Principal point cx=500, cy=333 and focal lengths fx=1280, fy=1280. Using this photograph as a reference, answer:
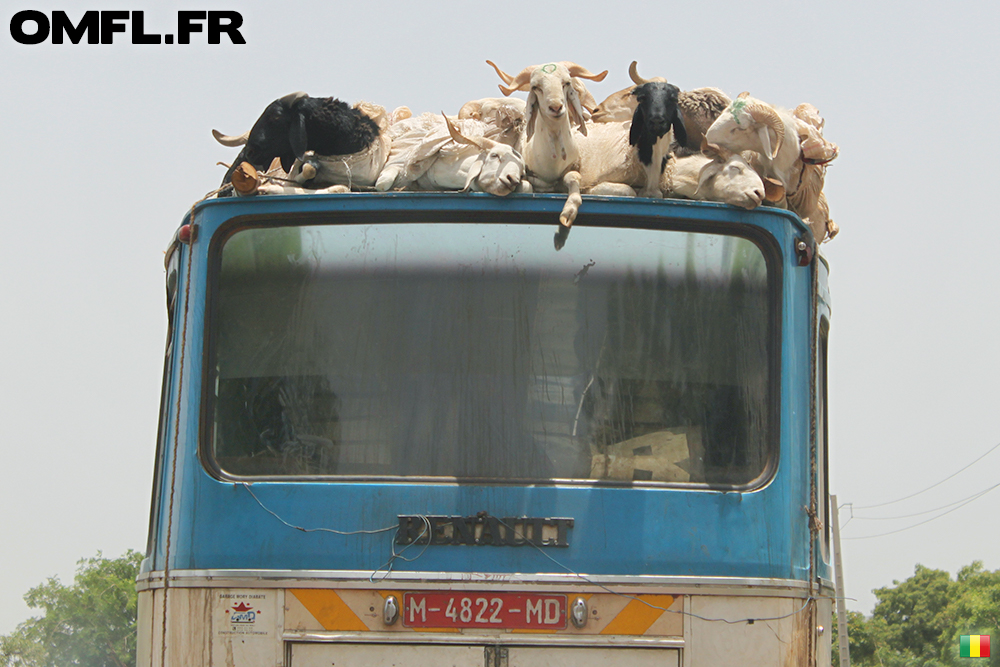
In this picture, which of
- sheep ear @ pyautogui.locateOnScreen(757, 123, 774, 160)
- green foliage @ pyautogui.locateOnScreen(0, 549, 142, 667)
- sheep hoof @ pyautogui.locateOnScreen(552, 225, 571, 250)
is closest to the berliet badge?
sheep hoof @ pyautogui.locateOnScreen(552, 225, 571, 250)

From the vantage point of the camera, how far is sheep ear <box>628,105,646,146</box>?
15.3 feet

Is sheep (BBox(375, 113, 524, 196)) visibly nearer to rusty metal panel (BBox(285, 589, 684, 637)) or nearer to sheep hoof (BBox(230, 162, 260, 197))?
sheep hoof (BBox(230, 162, 260, 197))

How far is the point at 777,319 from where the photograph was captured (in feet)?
14.9

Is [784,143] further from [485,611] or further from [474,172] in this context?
[485,611]

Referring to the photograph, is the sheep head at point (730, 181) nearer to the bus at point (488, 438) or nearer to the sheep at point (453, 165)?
the bus at point (488, 438)

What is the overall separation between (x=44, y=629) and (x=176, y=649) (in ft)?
72.9

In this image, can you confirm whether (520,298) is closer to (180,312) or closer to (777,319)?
(777,319)

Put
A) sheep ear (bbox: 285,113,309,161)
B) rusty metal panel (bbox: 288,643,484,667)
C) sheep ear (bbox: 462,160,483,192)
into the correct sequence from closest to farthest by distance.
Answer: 1. rusty metal panel (bbox: 288,643,484,667)
2. sheep ear (bbox: 462,160,483,192)
3. sheep ear (bbox: 285,113,309,161)

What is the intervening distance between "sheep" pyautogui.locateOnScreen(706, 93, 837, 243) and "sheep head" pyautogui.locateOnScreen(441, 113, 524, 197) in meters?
0.75

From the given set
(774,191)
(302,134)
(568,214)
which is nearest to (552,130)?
(568,214)

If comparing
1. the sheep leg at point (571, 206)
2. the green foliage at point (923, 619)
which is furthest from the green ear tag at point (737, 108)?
the green foliage at point (923, 619)

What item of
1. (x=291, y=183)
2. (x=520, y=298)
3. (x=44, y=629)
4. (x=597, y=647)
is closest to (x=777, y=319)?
(x=520, y=298)

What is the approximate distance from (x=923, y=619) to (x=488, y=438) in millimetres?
37268

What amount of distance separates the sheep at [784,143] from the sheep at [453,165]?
2.58 feet
